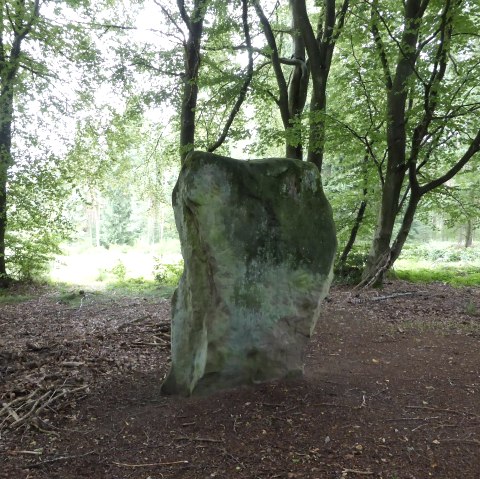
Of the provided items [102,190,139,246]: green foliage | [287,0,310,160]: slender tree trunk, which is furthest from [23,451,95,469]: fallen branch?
[102,190,139,246]: green foliage

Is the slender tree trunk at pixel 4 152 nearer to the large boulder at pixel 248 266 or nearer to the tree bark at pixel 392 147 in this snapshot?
the large boulder at pixel 248 266

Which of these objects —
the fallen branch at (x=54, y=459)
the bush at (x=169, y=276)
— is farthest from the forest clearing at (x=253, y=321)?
the bush at (x=169, y=276)

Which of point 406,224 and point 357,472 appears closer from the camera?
point 357,472

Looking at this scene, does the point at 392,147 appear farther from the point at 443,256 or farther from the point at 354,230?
the point at 443,256

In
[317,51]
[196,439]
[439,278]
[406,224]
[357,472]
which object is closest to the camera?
[357,472]

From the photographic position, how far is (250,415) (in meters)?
3.73

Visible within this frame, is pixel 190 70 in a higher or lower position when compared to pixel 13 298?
higher

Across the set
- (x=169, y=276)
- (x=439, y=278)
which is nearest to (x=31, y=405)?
(x=169, y=276)

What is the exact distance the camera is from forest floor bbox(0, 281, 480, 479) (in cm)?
312

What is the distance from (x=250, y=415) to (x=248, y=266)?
138 cm

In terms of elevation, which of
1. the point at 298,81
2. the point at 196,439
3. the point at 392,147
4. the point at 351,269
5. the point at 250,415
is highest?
the point at 298,81

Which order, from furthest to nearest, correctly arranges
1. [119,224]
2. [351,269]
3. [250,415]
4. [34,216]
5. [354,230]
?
[119,224] < [354,230] < [34,216] < [351,269] < [250,415]

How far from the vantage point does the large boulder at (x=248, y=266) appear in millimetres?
4109

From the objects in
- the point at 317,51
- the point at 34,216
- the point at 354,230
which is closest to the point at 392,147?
the point at 317,51
